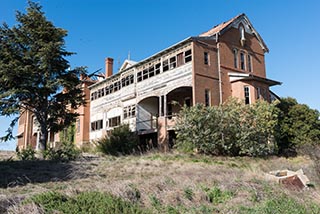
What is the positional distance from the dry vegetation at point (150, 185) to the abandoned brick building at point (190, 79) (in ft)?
31.8

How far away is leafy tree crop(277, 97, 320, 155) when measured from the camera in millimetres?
27344

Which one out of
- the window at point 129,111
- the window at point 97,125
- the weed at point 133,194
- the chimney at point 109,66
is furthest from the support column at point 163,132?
the weed at point 133,194

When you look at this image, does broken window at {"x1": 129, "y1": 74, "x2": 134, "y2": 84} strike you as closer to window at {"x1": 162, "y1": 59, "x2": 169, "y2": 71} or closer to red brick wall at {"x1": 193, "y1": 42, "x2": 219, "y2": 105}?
window at {"x1": 162, "y1": 59, "x2": 169, "y2": 71}

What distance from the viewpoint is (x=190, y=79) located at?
88.4 feet

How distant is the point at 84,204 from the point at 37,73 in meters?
17.8

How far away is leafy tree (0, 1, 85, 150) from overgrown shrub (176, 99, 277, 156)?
899cm

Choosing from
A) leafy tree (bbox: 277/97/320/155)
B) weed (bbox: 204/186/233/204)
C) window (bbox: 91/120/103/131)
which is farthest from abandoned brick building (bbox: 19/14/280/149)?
weed (bbox: 204/186/233/204)

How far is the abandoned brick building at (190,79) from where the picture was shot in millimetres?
27453

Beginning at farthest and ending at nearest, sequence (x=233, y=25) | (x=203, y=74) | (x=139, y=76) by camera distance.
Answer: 1. (x=139, y=76)
2. (x=233, y=25)
3. (x=203, y=74)

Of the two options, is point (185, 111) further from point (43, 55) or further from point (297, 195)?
point (297, 195)

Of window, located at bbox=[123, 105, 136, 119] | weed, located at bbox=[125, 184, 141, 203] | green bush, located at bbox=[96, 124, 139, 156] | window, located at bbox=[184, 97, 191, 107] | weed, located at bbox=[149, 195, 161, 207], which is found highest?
window, located at bbox=[184, 97, 191, 107]

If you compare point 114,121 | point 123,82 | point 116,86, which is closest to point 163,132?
point 123,82

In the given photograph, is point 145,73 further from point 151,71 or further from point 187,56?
point 187,56

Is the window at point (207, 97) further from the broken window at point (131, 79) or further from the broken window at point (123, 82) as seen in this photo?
the broken window at point (123, 82)
